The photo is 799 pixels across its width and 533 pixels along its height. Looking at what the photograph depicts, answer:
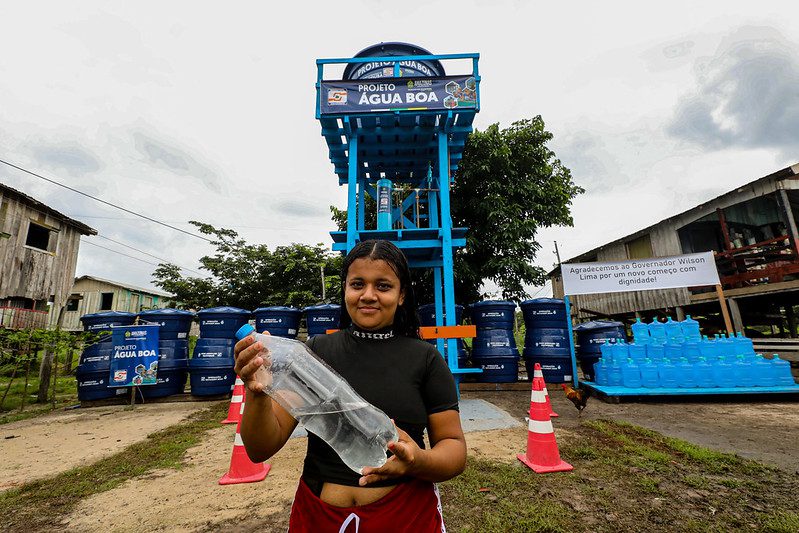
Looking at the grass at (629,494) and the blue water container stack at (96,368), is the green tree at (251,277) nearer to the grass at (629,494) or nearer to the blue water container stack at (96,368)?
the blue water container stack at (96,368)

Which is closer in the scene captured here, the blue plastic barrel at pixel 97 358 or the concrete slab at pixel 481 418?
the concrete slab at pixel 481 418

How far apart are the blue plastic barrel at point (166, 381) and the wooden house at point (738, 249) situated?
42.6ft

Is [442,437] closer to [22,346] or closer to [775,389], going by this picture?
[775,389]

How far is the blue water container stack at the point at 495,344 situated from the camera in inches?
307

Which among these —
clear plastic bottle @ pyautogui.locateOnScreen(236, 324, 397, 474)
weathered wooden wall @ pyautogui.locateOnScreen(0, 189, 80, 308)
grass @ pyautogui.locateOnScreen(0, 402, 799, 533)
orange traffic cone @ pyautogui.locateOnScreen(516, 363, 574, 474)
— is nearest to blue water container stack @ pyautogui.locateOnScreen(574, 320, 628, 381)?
grass @ pyautogui.locateOnScreen(0, 402, 799, 533)

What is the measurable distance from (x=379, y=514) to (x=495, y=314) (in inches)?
286

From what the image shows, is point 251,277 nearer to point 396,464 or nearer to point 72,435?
point 72,435

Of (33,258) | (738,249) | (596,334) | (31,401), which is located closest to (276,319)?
(31,401)

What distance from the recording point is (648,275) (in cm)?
795

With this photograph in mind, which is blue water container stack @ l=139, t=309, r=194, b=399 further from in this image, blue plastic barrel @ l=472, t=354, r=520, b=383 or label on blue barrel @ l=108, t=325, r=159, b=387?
blue plastic barrel @ l=472, t=354, r=520, b=383

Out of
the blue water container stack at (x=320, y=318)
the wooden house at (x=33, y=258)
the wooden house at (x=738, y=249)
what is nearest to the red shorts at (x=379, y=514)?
the blue water container stack at (x=320, y=318)

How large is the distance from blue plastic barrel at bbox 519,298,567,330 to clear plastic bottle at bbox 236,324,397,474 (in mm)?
7620

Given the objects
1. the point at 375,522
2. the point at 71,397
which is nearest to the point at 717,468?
the point at 375,522

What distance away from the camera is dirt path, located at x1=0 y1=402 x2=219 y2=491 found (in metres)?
4.09
